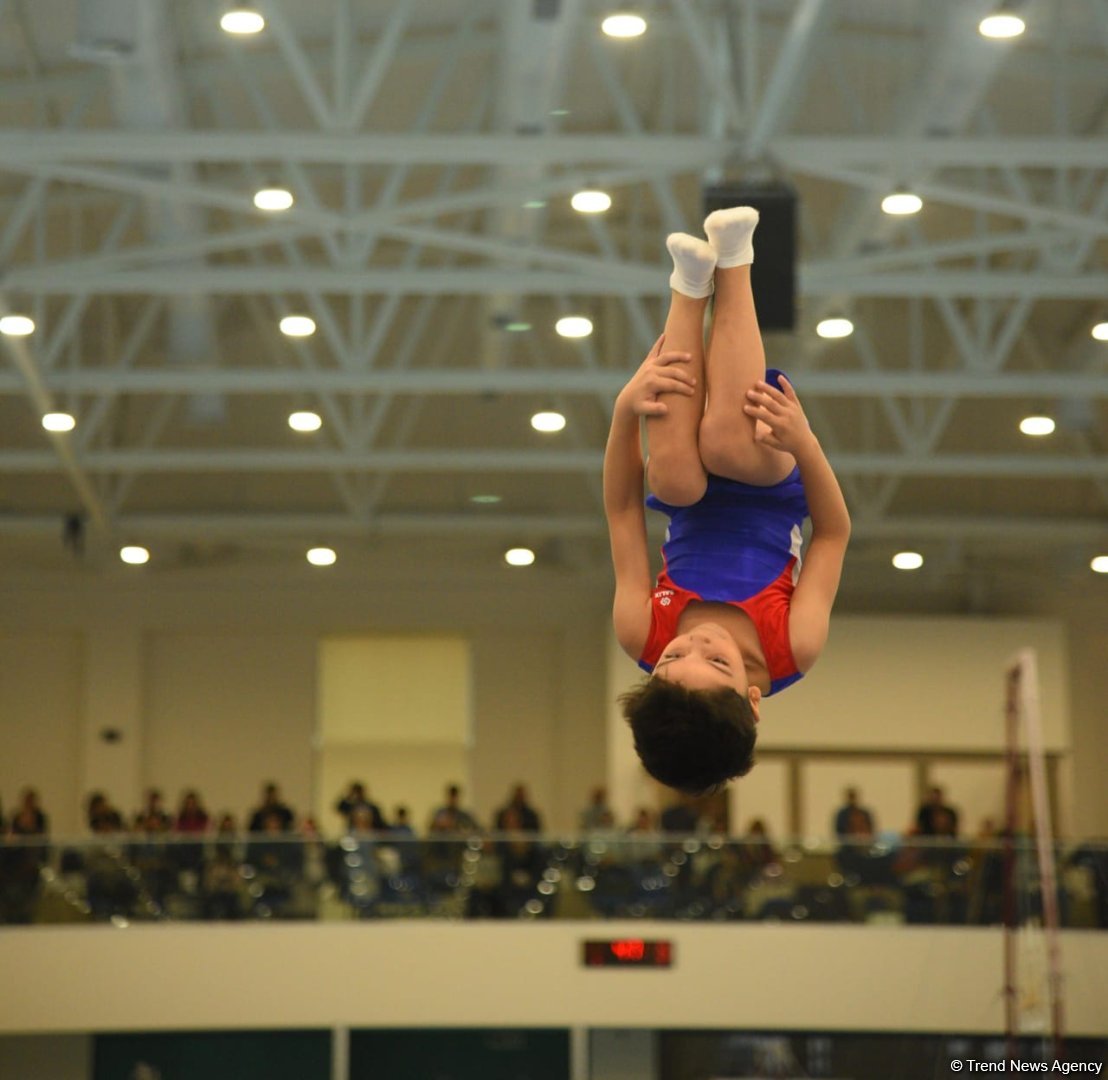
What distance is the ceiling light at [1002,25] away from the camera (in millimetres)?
10070

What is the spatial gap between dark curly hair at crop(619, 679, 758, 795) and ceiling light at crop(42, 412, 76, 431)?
12.4m

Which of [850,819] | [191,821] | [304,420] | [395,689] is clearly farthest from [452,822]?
[395,689]

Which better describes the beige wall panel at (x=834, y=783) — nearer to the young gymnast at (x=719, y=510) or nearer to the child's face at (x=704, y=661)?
the young gymnast at (x=719, y=510)

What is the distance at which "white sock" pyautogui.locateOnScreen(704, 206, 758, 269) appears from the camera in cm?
529

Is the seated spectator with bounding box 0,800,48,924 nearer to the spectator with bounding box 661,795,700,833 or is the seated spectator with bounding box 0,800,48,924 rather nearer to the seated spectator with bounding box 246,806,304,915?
the seated spectator with bounding box 246,806,304,915

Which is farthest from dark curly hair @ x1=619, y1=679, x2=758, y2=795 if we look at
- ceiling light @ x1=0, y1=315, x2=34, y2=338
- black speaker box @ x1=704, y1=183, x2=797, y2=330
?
ceiling light @ x1=0, y1=315, x2=34, y2=338

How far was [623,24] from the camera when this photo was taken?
10.1 meters

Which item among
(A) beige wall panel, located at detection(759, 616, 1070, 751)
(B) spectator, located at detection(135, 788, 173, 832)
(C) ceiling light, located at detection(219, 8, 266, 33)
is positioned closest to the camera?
(C) ceiling light, located at detection(219, 8, 266, 33)

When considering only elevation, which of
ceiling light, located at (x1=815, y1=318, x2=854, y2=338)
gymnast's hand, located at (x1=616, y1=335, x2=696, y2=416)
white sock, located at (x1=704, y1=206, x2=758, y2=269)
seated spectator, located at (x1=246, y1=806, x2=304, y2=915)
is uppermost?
ceiling light, located at (x1=815, y1=318, x2=854, y2=338)

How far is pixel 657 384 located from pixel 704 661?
30.0 inches

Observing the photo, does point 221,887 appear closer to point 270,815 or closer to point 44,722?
point 270,815

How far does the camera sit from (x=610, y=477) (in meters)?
5.25

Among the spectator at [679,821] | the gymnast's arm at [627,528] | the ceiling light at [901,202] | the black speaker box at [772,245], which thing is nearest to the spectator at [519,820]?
the spectator at [679,821]

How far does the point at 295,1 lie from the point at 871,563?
41.1ft
